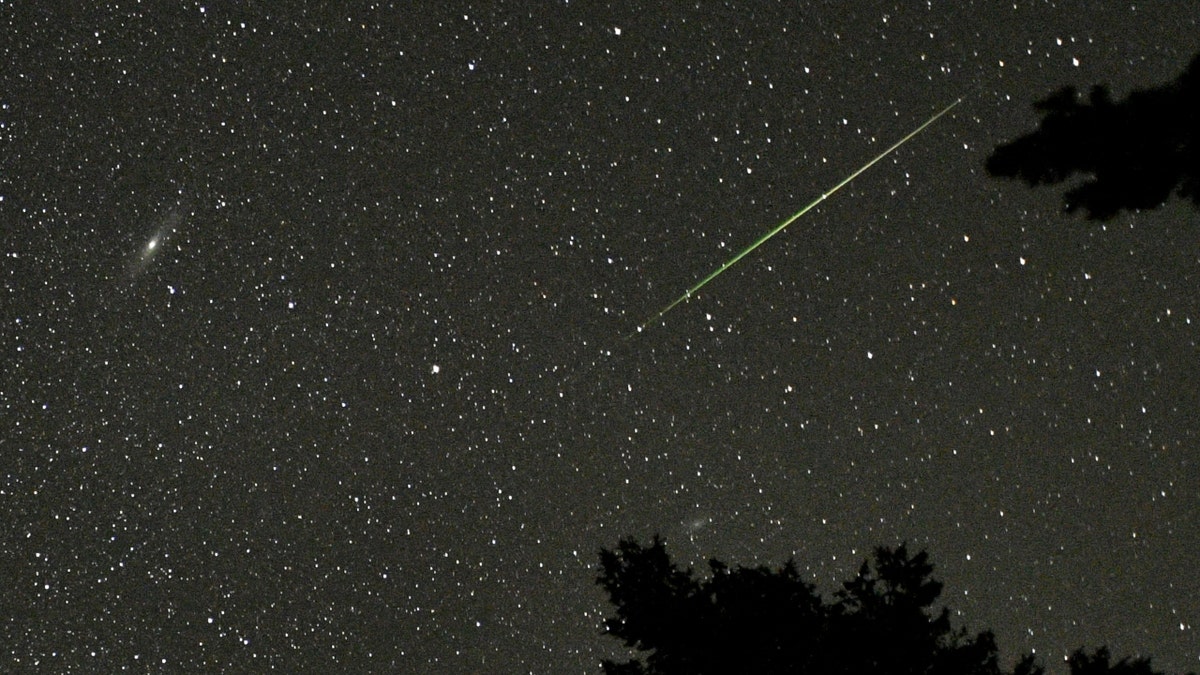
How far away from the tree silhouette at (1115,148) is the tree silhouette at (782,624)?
4.02 m

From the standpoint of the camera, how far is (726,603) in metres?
6.05

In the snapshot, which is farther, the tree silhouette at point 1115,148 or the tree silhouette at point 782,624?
the tree silhouette at point 782,624

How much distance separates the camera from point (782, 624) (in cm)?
600

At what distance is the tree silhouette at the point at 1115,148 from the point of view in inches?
90.7

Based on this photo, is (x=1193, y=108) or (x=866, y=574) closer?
(x=1193, y=108)

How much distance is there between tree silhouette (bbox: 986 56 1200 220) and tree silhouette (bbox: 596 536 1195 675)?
4.02m

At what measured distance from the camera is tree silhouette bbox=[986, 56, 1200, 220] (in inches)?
90.7

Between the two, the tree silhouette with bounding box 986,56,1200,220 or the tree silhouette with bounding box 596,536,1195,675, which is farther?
the tree silhouette with bounding box 596,536,1195,675

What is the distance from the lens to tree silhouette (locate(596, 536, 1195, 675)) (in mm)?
5879

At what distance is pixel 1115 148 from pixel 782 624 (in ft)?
13.6

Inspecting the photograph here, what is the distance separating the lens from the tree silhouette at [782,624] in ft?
19.3

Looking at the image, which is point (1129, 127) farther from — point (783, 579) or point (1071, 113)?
point (783, 579)

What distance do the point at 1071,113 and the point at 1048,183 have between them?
0.50 feet

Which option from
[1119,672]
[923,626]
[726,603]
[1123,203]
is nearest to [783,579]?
[726,603]
